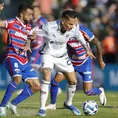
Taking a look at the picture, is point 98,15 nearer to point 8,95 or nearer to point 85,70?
point 85,70

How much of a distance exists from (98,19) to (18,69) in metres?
11.3

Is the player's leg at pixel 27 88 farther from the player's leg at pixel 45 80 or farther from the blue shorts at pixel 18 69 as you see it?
the player's leg at pixel 45 80

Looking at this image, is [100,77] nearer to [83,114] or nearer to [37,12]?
[37,12]

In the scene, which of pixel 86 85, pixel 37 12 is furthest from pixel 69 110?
pixel 37 12

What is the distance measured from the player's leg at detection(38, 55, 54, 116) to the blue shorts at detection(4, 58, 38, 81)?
481 millimetres

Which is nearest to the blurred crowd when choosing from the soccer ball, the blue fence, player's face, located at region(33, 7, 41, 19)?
the blue fence

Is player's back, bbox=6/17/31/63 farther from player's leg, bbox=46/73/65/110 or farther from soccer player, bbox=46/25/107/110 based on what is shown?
soccer player, bbox=46/25/107/110

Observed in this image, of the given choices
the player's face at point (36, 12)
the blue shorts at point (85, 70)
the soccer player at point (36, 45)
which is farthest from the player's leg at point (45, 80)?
the soccer player at point (36, 45)

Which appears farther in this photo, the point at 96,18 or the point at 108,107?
the point at 96,18

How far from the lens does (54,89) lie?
14.4 meters

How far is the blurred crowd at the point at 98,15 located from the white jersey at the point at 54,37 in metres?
9.72

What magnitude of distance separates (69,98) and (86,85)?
5.04 feet

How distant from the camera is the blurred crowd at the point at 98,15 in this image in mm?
22719

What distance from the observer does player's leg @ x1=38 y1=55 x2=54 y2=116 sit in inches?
472
